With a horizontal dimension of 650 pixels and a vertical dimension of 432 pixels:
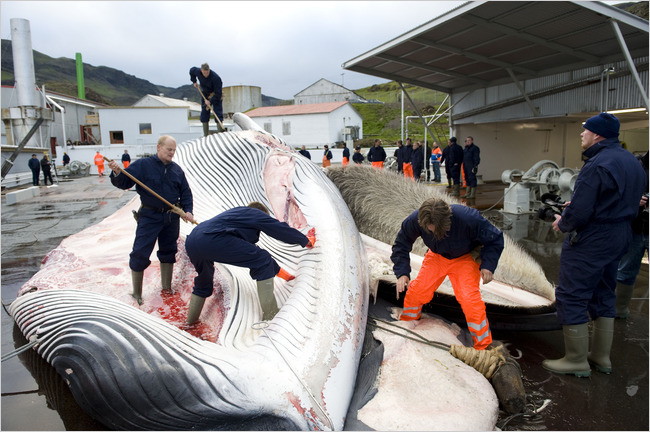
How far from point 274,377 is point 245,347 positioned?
47cm

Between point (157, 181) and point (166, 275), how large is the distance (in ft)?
3.13

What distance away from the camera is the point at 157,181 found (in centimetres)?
458

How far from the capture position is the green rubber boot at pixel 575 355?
3588 millimetres

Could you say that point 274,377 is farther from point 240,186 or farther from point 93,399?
point 240,186

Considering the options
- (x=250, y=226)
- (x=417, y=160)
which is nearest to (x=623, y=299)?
(x=250, y=226)

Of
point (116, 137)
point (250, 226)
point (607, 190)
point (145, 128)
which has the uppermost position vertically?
point (145, 128)

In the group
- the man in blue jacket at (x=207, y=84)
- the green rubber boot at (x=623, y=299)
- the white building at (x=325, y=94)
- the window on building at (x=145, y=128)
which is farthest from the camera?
the white building at (x=325, y=94)

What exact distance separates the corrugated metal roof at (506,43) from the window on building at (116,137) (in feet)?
121

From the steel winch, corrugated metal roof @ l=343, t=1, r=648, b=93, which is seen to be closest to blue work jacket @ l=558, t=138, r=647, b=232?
the steel winch

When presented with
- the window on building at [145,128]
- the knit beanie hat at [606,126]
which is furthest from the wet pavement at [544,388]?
the window on building at [145,128]

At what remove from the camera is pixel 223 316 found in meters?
3.91

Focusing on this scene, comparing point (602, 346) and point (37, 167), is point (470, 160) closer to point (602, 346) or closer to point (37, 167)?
point (602, 346)

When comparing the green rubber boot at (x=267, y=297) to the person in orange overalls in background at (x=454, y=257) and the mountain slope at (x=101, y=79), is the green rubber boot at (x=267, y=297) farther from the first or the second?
the mountain slope at (x=101, y=79)

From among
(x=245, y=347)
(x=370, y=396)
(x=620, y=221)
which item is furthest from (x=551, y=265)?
(x=245, y=347)
